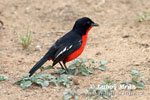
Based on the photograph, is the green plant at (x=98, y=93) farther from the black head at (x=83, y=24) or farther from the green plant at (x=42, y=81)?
the black head at (x=83, y=24)

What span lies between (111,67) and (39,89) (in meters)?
1.75

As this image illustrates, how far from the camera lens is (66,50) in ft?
21.7

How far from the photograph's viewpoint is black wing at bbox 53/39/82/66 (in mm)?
6496

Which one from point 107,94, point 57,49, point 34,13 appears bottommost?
point 107,94

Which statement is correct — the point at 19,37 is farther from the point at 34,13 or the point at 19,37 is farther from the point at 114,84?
the point at 114,84

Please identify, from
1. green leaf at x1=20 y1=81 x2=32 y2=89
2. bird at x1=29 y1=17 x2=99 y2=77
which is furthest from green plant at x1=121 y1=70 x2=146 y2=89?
green leaf at x1=20 y1=81 x2=32 y2=89

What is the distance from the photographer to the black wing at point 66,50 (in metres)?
6.50

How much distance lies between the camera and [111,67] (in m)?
7.00

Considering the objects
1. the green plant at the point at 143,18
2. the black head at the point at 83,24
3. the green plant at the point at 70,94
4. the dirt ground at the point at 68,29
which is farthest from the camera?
the green plant at the point at 143,18

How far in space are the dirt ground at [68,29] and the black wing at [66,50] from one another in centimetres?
47

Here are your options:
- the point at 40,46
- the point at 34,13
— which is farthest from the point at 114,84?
the point at 34,13

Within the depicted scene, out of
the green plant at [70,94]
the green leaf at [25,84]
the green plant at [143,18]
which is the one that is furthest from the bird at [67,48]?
the green plant at [143,18]

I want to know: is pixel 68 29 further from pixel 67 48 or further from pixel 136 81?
pixel 136 81

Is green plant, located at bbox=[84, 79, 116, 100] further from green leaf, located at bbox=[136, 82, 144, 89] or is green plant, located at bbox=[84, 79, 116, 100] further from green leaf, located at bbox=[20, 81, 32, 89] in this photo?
green leaf, located at bbox=[20, 81, 32, 89]
